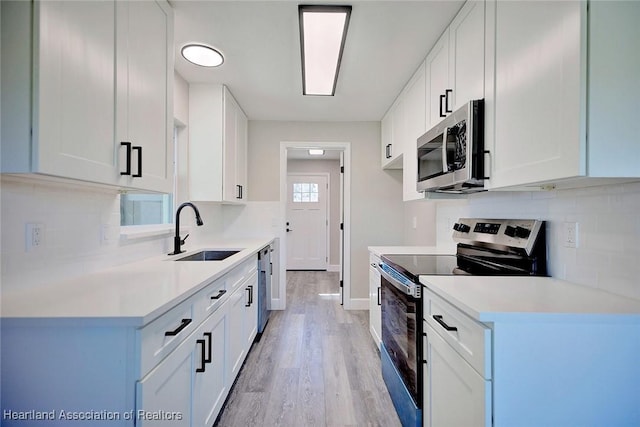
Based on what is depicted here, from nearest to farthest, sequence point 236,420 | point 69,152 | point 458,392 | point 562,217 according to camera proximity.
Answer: point 69,152, point 458,392, point 562,217, point 236,420

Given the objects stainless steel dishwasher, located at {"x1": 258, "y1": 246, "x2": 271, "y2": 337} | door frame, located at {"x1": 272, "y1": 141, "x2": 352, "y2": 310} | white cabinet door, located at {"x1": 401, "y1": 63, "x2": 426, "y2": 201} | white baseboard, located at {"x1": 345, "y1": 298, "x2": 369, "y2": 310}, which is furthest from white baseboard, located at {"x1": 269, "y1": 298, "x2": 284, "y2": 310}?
white cabinet door, located at {"x1": 401, "y1": 63, "x2": 426, "y2": 201}

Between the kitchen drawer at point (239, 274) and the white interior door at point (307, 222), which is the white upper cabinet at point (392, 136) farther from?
the white interior door at point (307, 222)

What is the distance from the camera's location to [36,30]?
2.87 ft

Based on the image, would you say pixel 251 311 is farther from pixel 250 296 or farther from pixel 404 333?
pixel 404 333

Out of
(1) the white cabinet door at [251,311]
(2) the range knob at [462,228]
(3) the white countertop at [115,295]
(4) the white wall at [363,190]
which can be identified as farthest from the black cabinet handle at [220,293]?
(4) the white wall at [363,190]

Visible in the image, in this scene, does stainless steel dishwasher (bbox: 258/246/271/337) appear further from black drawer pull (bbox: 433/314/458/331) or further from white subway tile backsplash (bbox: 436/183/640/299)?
white subway tile backsplash (bbox: 436/183/640/299)

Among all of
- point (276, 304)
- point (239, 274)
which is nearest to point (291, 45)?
point (239, 274)

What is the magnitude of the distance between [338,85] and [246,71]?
2.62 ft

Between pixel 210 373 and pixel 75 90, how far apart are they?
1.35m

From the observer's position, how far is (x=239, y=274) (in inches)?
80.1

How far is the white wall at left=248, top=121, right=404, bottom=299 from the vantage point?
3650 millimetres

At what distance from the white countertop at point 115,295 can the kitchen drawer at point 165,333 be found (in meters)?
0.04

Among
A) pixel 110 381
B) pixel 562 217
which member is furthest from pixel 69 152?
pixel 562 217

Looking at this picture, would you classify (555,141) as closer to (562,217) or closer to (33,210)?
(562,217)
